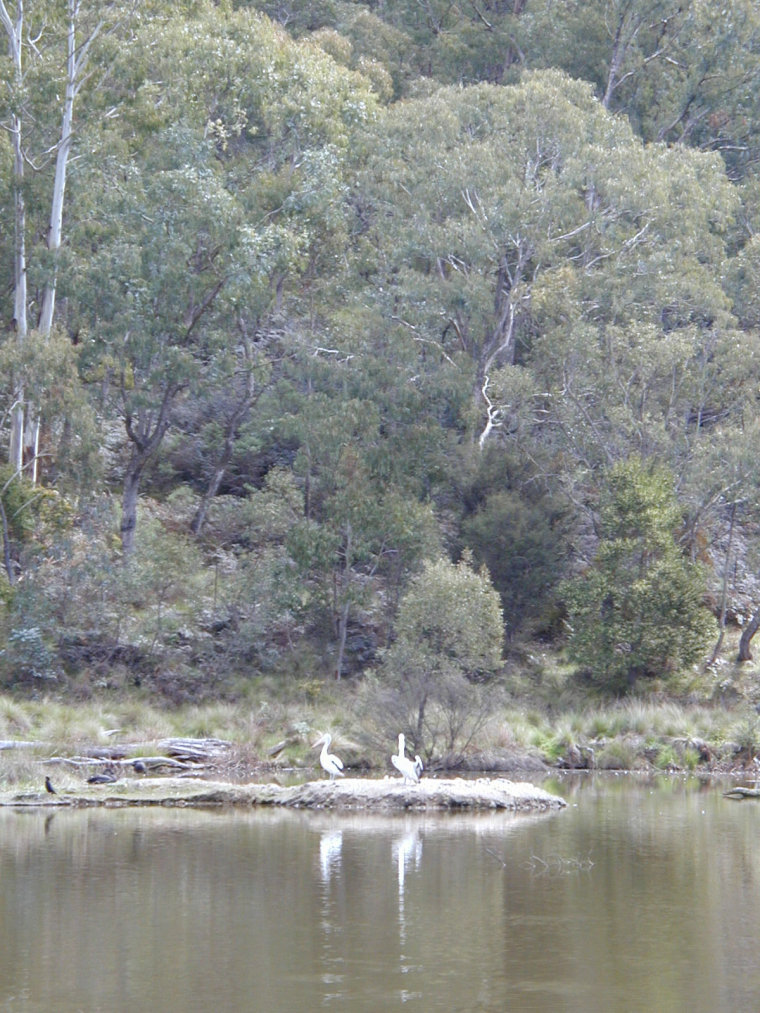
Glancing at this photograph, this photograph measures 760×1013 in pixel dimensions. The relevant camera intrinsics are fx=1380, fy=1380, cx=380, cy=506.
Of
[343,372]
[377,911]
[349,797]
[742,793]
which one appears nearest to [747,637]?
[742,793]

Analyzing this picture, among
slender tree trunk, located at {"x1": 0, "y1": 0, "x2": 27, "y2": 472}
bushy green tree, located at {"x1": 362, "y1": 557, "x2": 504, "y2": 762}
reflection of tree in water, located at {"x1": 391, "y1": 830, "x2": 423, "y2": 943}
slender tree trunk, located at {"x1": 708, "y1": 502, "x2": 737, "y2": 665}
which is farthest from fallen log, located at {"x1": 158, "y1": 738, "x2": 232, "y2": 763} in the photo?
slender tree trunk, located at {"x1": 708, "y1": 502, "x2": 737, "y2": 665}

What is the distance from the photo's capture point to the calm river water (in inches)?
424

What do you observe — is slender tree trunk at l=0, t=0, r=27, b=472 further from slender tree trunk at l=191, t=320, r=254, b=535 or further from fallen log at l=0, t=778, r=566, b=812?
fallen log at l=0, t=778, r=566, b=812

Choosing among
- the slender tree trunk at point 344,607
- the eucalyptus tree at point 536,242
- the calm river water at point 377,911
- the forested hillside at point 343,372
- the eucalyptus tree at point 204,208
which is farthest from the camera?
the eucalyptus tree at point 536,242

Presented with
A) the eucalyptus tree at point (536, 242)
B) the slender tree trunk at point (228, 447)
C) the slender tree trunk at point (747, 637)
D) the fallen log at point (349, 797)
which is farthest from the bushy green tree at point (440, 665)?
the slender tree trunk at point (228, 447)

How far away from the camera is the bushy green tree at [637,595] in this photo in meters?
31.6

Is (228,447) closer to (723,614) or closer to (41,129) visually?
(41,129)

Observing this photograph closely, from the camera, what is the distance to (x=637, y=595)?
3145 cm

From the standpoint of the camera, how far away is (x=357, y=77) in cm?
4209

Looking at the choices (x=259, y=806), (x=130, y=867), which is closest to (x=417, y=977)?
(x=130, y=867)

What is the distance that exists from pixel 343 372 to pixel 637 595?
32.4 feet

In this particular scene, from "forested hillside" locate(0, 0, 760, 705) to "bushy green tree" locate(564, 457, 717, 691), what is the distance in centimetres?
8

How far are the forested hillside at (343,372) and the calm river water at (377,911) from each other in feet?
29.9

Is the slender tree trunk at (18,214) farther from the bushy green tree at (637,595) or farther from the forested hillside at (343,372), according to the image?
the bushy green tree at (637,595)
